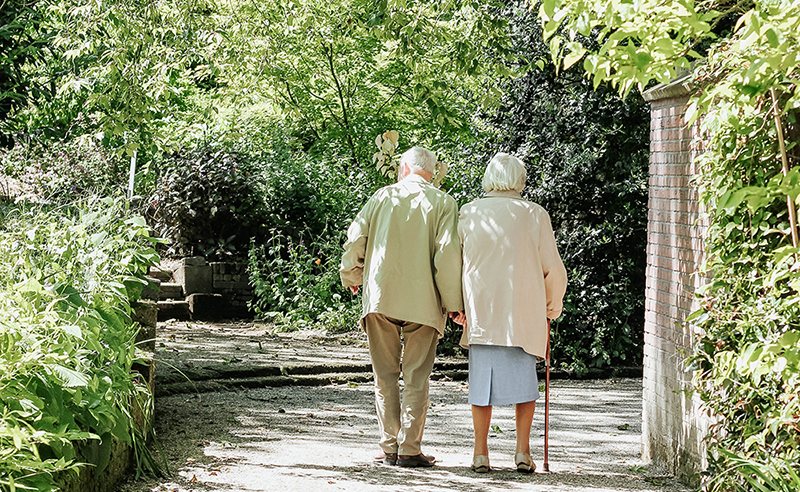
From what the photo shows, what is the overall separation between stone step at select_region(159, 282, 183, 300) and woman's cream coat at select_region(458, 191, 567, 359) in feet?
24.0

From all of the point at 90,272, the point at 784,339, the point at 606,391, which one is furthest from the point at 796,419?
the point at 606,391

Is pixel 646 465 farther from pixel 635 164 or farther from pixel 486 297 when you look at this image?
pixel 635 164

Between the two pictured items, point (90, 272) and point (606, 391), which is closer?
point (90, 272)

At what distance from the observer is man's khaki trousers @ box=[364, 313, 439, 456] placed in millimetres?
5258

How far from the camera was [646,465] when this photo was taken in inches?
206

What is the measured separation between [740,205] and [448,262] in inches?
73.6

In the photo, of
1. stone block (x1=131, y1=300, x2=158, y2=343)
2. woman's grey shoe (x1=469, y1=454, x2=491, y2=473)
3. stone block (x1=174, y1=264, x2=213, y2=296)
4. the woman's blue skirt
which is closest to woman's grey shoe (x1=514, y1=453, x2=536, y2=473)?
woman's grey shoe (x1=469, y1=454, x2=491, y2=473)

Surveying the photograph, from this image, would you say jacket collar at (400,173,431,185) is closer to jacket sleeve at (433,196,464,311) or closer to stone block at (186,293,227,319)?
jacket sleeve at (433,196,464,311)

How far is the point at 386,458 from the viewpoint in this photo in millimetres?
5289

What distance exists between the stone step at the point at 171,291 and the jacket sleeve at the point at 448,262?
715 centimetres

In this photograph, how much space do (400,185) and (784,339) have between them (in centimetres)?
307

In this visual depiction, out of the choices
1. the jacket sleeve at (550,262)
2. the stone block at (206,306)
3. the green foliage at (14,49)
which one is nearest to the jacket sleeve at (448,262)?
the jacket sleeve at (550,262)

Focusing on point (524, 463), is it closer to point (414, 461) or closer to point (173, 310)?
point (414, 461)

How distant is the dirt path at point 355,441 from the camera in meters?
4.73
